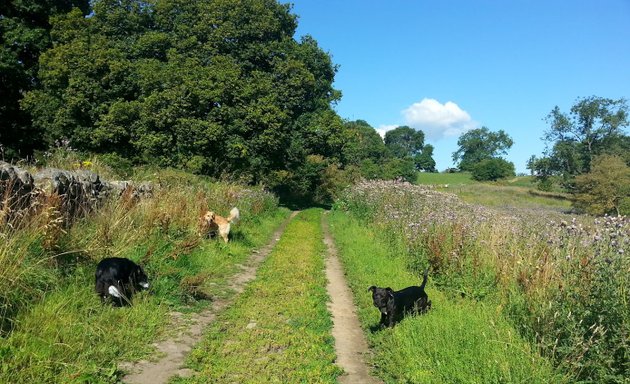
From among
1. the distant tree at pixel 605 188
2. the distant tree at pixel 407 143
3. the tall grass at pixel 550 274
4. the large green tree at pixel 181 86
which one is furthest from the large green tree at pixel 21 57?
the distant tree at pixel 407 143

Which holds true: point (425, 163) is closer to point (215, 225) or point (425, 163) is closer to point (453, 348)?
point (215, 225)

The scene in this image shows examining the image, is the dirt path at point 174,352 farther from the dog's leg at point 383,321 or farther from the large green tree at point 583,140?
the large green tree at point 583,140

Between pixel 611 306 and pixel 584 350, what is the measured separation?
0.56 metres

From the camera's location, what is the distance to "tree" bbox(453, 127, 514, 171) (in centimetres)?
13750

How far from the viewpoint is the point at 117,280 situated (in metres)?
5.47

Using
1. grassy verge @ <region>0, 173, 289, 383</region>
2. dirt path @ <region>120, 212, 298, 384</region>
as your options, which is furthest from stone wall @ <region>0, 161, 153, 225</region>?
dirt path @ <region>120, 212, 298, 384</region>

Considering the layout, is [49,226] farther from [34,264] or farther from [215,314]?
[215,314]

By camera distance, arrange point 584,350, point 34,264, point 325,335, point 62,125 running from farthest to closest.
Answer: point 62,125
point 325,335
point 34,264
point 584,350

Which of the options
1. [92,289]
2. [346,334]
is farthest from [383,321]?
[92,289]

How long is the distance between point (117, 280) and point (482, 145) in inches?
5799

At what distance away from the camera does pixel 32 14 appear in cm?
2670

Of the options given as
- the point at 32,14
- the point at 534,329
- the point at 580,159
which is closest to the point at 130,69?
the point at 32,14

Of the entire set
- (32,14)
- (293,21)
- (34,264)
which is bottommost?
(34,264)

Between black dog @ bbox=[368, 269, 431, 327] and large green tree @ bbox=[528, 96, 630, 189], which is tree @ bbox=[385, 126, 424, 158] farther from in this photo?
black dog @ bbox=[368, 269, 431, 327]
